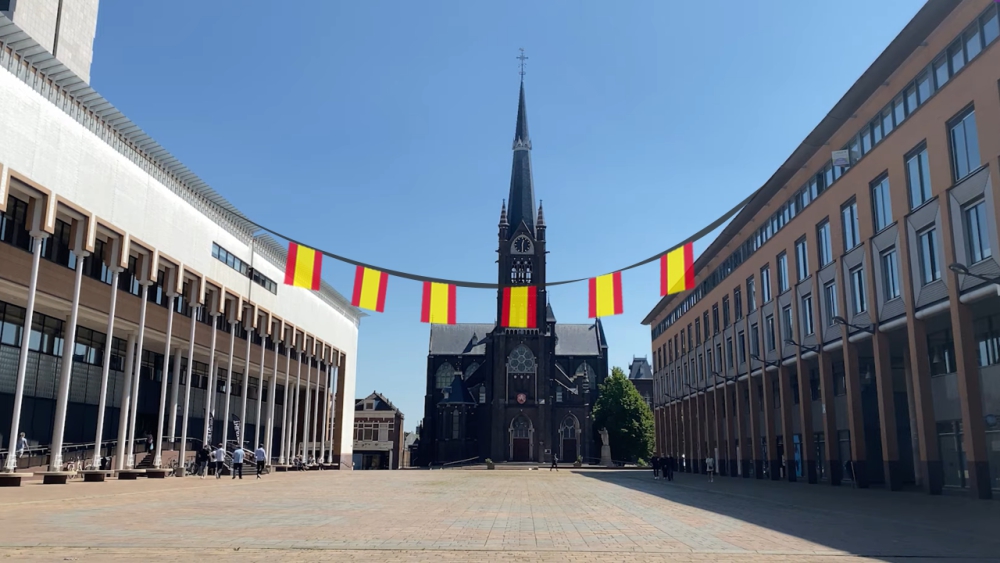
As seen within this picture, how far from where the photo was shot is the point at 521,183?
110250 mm

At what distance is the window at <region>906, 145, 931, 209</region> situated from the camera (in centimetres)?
2753

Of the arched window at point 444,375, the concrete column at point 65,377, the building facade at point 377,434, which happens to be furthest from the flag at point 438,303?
the arched window at point 444,375

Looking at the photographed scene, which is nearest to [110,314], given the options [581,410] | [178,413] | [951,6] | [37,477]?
[37,477]

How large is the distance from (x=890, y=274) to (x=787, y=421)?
13.9m

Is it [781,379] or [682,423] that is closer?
[781,379]

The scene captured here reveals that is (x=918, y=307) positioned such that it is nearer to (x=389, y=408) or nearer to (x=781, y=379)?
(x=781, y=379)

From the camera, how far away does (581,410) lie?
10562 cm

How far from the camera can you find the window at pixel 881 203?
30453mm

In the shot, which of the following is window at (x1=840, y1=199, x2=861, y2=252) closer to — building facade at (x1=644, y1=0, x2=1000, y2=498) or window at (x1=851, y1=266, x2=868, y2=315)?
building facade at (x1=644, y1=0, x2=1000, y2=498)

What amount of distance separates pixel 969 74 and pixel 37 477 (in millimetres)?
36730

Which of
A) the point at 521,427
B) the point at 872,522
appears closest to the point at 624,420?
the point at 521,427

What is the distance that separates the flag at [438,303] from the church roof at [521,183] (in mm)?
76586

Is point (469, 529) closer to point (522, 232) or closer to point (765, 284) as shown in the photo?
point (765, 284)

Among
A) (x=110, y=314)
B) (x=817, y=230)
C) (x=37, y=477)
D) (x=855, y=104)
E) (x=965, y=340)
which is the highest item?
(x=855, y=104)
